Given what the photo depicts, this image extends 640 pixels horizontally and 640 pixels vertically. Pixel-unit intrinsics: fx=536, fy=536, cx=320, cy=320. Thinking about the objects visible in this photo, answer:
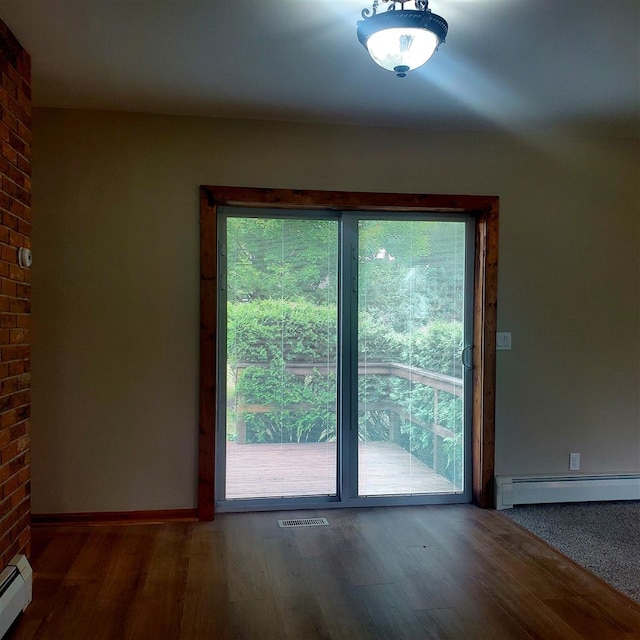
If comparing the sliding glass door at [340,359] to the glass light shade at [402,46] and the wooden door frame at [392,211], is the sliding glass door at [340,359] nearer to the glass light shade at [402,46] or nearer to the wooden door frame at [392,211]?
the wooden door frame at [392,211]

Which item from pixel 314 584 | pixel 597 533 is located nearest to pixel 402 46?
pixel 314 584

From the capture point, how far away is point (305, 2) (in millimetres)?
2102

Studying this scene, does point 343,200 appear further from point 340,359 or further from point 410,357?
point 410,357

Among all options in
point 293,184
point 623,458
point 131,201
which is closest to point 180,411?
point 131,201

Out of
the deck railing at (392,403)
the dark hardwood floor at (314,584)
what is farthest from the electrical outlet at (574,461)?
the deck railing at (392,403)

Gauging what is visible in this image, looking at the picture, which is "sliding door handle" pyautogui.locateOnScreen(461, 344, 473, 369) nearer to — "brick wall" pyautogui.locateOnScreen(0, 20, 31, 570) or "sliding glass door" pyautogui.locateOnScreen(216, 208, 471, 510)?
"sliding glass door" pyautogui.locateOnScreen(216, 208, 471, 510)

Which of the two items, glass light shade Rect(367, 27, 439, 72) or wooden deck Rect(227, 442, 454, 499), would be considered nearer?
glass light shade Rect(367, 27, 439, 72)

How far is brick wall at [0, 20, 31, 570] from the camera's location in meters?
2.31

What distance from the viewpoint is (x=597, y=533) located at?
3.17m

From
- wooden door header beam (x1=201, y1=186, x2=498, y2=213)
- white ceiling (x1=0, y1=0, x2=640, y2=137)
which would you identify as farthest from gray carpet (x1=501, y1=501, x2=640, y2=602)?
white ceiling (x1=0, y1=0, x2=640, y2=137)

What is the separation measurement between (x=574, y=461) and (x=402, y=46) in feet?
9.74

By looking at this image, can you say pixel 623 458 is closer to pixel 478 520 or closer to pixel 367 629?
pixel 478 520

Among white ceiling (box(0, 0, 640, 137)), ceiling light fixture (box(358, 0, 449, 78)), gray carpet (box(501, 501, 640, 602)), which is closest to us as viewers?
ceiling light fixture (box(358, 0, 449, 78))

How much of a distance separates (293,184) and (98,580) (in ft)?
8.01
